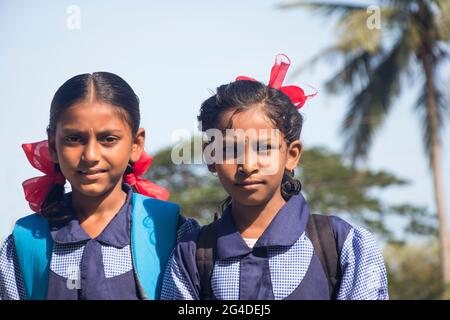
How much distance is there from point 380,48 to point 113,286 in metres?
13.8

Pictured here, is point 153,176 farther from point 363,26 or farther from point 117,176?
point 117,176

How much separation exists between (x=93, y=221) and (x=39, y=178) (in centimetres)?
33

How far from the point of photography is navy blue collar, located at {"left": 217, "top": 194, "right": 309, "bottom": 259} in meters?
3.17

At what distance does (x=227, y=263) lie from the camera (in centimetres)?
317

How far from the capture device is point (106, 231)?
3.36 m

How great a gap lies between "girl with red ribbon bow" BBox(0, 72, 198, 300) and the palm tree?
37.6 ft

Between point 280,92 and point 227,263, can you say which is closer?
point 227,263

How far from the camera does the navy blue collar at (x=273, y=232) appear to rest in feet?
10.4

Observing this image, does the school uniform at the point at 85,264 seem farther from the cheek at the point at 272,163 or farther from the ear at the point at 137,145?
→ the cheek at the point at 272,163

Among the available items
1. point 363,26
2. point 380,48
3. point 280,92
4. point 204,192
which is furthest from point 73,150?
point 204,192

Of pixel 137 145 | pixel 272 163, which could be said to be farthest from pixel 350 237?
pixel 137 145

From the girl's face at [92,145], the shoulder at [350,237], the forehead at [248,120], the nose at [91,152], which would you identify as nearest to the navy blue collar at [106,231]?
the girl's face at [92,145]

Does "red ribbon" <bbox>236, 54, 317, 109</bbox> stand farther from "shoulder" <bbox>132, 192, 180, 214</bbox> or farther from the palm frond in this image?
the palm frond
